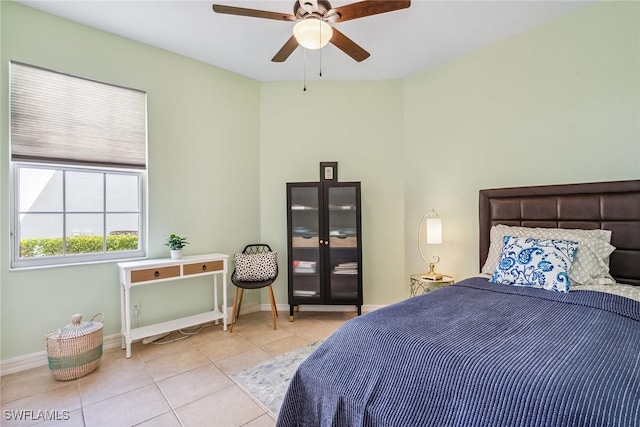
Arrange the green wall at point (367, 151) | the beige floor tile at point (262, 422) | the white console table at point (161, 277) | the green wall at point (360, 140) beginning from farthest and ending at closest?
the green wall at point (367, 151)
the white console table at point (161, 277)
the green wall at point (360, 140)
the beige floor tile at point (262, 422)

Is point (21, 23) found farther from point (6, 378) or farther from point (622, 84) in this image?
point (622, 84)

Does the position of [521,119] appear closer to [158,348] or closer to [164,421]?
[164,421]

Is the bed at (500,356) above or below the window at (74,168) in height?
below

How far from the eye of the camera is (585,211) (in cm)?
222

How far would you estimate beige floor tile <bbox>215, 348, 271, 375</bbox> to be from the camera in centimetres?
227

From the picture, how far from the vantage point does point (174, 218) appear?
3.01 metres

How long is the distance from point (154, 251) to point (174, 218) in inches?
14.8

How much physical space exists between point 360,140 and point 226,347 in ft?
8.75

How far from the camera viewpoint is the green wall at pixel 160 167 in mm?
2246

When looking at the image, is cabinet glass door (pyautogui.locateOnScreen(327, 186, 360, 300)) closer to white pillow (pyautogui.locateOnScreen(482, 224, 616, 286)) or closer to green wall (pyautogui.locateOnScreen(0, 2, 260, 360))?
green wall (pyautogui.locateOnScreen(0, 2, 260, 360))

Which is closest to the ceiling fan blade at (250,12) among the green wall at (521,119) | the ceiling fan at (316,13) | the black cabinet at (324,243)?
the ceiling fan at (316,13)

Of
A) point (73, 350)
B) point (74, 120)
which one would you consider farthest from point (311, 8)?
point (73, 350)

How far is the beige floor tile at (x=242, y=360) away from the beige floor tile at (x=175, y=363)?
148mm

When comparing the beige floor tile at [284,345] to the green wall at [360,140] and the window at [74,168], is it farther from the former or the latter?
the window at [74,168]
